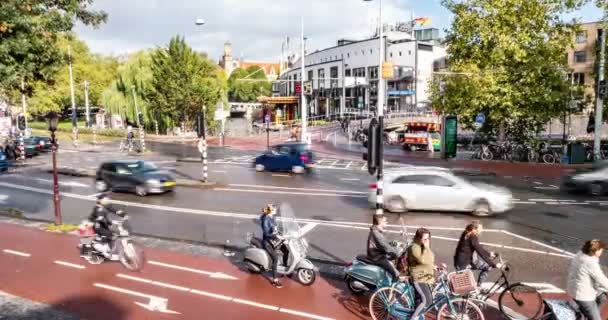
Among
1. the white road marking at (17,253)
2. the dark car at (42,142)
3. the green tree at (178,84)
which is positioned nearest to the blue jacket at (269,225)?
the white road marking at (17,253)

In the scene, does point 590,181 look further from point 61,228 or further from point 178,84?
point 178,84

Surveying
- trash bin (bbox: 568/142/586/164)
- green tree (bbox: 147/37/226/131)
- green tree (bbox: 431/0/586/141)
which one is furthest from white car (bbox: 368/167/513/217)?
green tree (bbox: 147/37/226/131)

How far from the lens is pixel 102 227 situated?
10977mm

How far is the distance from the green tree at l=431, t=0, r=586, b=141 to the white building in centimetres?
4037

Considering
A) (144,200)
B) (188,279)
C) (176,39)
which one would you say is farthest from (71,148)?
(188,279)

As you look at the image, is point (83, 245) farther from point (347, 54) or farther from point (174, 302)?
point (347, 54)

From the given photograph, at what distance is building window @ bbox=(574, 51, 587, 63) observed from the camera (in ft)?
201

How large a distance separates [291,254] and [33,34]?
8406 mm

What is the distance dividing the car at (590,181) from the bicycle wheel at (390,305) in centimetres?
1513

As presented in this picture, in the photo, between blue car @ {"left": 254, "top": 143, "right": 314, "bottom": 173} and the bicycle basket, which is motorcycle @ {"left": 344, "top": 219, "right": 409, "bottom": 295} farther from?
blue car @ {"left": 254, "top": 143, "right": 314, "bottom": 173}

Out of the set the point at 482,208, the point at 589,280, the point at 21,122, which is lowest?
the point at 482,208

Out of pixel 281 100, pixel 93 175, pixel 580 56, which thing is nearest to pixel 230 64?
pixel 281 100

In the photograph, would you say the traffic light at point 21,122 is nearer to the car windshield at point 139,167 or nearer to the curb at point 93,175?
the curb at point 93,175

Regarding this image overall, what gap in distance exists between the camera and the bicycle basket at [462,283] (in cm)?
744
